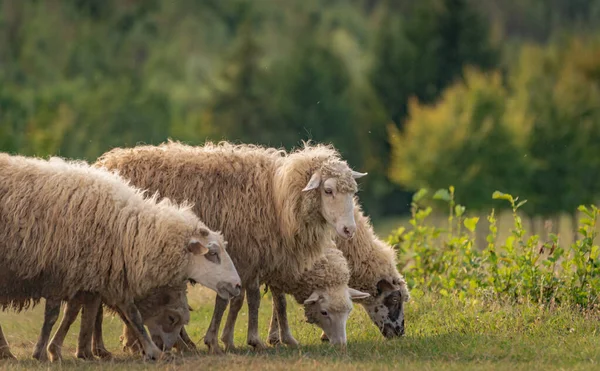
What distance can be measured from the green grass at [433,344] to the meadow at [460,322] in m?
0.01

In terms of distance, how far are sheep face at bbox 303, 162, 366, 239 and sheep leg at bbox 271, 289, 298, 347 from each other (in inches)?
53.0

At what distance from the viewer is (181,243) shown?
34.7ft

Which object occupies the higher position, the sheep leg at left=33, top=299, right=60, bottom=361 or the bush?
the bush

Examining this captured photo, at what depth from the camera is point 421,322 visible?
42.2 ft

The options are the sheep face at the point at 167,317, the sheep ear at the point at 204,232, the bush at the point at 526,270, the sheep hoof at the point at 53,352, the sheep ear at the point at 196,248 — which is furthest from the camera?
the bush at the point at 526,270

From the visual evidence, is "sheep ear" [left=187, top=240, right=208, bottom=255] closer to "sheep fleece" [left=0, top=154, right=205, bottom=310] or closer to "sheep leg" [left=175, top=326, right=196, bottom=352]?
"sheep fleece" [left=0, top=154, right=205, bottom=310]

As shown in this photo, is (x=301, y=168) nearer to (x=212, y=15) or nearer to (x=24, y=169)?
(x=24, y=169)

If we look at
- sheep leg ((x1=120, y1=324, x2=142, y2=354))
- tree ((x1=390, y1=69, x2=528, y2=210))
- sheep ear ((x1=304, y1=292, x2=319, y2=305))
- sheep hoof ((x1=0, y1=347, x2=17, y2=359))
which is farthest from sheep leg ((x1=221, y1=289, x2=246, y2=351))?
tree ((x1=390, y1=69, x2=528, y2=210))

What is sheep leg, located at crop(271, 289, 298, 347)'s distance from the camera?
12.2 meters

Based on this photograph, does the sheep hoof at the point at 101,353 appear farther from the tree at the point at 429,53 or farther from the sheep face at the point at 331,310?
the tree at the point at 429,53

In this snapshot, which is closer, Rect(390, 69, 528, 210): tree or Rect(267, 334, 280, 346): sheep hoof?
Rect(267, 334, 280, 346): sheep hoof

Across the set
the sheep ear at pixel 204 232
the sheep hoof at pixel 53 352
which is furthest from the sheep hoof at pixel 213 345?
the sheep hoof at pixel 53 352

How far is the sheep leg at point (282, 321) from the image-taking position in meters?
12.2

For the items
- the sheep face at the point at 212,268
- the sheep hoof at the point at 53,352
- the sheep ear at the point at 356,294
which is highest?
the sheep ear at the point at 356,294
